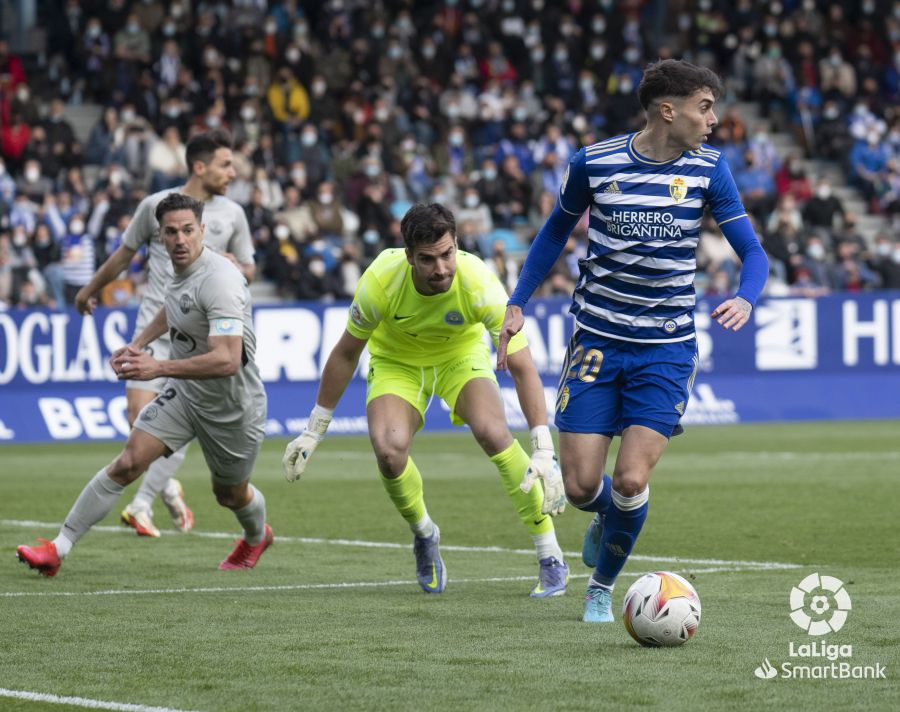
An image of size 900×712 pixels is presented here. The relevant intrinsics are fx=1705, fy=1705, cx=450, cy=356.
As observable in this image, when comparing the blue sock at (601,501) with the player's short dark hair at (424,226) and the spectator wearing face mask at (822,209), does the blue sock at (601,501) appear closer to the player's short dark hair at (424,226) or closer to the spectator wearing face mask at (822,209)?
the player's short dark hair at (424,226)

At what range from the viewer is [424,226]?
8.24 meters

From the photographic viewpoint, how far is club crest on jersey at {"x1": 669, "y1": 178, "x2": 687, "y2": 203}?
25.3ft

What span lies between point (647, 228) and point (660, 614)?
1.79 metres

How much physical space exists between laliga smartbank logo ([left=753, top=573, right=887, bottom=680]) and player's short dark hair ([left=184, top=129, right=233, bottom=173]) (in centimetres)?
497

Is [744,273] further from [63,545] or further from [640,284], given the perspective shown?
[63,545]

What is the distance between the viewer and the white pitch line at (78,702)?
5.79 m

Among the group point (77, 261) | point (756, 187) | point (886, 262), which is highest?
point (77, 261)

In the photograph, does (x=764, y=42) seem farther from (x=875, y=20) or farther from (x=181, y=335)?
(x=181, y=335)

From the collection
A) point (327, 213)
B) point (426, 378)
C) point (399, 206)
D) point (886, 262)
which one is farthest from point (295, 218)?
point (426, 378)

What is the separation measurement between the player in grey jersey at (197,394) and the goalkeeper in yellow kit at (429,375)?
871 mm

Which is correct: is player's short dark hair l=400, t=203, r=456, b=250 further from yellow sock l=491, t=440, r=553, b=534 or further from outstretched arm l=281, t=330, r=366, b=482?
yellow sock l=491, t=440, r=553, b=534

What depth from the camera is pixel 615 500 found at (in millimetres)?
7676

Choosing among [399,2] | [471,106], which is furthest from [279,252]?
[399,2]

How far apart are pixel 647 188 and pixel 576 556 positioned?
12.6ft
